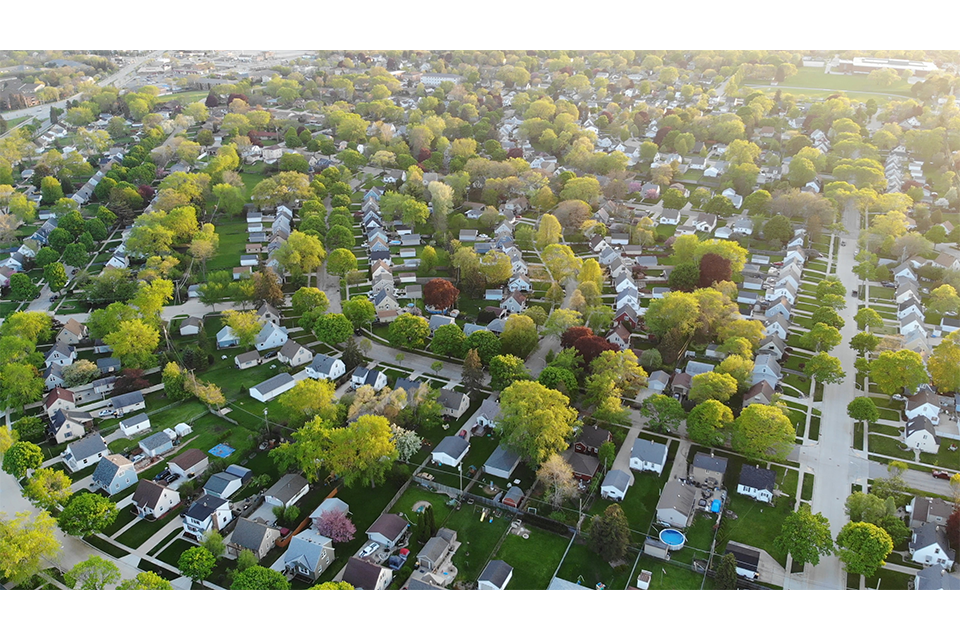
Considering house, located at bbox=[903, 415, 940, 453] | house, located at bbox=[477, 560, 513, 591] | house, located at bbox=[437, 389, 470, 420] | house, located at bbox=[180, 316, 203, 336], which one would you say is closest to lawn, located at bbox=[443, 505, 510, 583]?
house, located at bbox=[477, 560, 513, 591]

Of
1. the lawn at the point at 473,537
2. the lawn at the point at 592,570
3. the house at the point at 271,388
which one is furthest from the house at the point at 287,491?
the lawn at the point at 592,570

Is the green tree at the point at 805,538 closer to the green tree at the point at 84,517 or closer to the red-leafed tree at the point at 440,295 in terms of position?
the red-leafed tree at the point at 440,295

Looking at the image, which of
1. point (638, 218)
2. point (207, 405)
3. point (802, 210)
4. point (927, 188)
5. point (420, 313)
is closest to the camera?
point (207, 405)

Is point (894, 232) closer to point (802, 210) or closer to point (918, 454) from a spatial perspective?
point (802, 210)

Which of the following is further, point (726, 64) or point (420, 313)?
point (726, 64)

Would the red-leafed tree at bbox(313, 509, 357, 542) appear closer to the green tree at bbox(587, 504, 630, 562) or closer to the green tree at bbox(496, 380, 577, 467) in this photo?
the green tree at bbox(496, 380, 577, 467)

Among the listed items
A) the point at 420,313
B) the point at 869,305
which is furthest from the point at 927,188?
the point at 420,313

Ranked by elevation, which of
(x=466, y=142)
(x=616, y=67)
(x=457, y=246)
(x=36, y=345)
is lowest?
(x=36, y=345)
